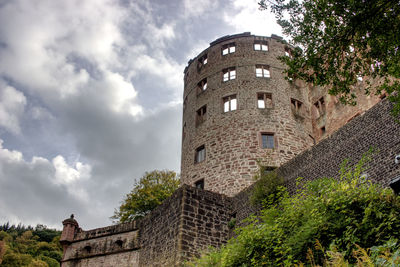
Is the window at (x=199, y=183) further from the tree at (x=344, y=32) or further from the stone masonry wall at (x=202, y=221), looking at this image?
the tree at (x=344, y=32)

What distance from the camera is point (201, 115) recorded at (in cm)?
2347

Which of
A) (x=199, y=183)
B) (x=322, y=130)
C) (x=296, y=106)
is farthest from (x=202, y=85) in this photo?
(x=322, y=130)

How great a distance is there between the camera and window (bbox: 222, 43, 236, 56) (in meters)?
24.9

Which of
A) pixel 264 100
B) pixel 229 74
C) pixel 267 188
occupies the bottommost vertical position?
pixel 267 188

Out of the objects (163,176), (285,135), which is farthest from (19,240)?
(285,135)

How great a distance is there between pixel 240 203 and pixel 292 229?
648 centimetres

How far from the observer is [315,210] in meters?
9.02

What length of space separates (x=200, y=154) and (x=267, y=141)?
3746mm

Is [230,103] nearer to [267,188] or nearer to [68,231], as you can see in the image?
[267,188]

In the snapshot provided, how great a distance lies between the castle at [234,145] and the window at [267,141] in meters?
0.05

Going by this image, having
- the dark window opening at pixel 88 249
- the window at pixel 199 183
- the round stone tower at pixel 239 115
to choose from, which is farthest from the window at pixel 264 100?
the dark window opening at pixel 88 249

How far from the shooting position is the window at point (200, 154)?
21.6 meters

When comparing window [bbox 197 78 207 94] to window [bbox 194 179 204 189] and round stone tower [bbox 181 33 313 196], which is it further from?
window [bbox 194 179 204 189]

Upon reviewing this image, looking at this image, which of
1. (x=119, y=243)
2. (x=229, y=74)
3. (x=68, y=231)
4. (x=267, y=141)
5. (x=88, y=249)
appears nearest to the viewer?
(x=119, y=243)
